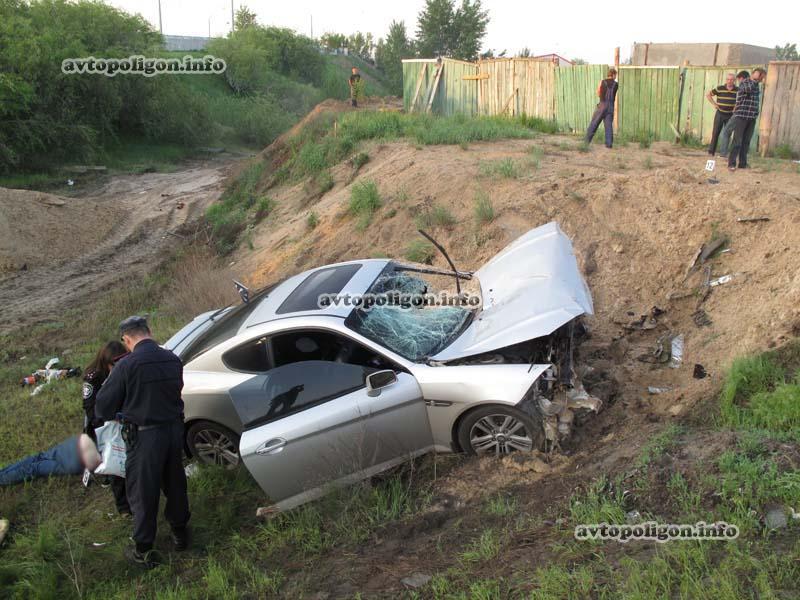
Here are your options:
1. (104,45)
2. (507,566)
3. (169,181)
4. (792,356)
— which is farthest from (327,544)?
(104,45)

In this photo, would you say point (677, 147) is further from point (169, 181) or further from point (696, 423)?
point (169, 181)

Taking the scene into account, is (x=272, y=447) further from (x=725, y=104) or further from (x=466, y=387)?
(x=725, y=104)

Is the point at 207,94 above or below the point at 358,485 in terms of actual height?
above

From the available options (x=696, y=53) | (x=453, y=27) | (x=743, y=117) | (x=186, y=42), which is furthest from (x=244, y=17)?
(x=743, y=117)

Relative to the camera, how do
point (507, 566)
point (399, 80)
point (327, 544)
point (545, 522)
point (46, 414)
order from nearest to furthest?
1. point (507, 566)
2. point (545, 522)
3. point (327, 544)
4. point (46, 414)
5. point (399, 80)

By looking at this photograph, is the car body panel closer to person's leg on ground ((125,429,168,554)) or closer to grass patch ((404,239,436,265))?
person's leg on ground ((125,429,168,554))

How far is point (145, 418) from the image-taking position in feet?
13.9

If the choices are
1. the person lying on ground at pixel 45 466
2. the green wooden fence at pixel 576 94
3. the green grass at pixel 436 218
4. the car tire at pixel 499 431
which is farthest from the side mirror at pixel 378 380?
the green wooden fence at pixel 576 94

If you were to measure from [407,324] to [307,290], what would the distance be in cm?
94

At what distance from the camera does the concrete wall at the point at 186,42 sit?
182 feet

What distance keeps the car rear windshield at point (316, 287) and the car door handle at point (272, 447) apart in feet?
3.56

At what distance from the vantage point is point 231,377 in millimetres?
5223

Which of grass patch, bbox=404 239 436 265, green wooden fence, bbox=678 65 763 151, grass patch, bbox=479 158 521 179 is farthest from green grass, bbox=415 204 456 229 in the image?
green wooden fence, bbox=678 65 763 151

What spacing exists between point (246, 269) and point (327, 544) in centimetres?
899
